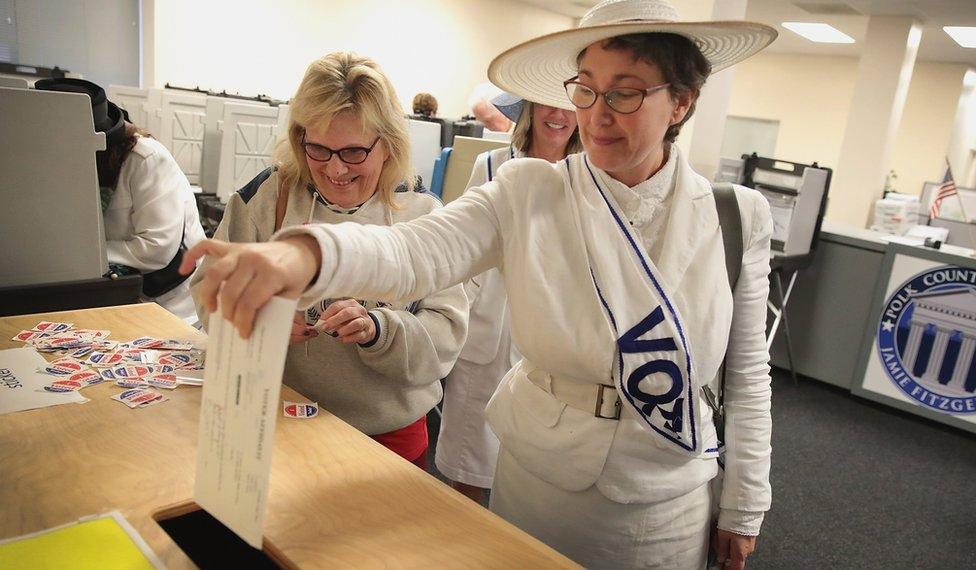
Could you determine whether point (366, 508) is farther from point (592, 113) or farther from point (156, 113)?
point (156, 113)

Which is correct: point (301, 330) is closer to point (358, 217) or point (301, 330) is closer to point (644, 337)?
point (358, 217)

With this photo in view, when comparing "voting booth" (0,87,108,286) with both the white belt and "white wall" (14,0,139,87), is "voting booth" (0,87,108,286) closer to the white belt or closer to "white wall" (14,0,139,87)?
the white belt

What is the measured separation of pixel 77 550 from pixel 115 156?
201cm

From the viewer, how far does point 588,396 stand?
1.05 m

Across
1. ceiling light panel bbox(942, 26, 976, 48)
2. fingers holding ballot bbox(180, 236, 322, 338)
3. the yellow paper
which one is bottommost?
the yellow paper

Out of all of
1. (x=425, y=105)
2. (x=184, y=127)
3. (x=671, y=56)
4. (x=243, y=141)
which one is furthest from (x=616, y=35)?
(x=425, y=105)

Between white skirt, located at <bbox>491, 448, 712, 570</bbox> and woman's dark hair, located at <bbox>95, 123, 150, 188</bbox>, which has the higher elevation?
woman's dark hair, located at <bbox>95, 123, 150, 188</bbox>

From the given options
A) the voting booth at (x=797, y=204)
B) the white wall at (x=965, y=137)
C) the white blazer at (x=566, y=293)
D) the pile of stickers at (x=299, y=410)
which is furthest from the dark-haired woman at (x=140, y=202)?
the white wall at (x=965, y=137)

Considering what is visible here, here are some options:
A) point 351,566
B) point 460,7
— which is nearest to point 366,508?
point 351,566

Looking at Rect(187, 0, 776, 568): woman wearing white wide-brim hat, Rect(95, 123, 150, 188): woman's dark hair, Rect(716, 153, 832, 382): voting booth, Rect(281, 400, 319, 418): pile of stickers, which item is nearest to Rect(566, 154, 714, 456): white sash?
Rect(187, 0, 776, 568): woman wearing white wide-brim hat

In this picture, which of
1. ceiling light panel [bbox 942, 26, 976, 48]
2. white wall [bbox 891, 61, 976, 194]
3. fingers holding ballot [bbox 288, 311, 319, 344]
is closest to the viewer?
fingers holding ballot [bbox 288, 311, 319, 344]

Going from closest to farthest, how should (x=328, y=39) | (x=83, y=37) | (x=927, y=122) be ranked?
1. (x=83, y=37)
2. (x=328, y=39)
3. (x=927, y=122)

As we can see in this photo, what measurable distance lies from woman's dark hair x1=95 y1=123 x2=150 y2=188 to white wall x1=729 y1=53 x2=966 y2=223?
1246 centimetres

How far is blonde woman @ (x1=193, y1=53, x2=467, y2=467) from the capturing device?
1.39 m
